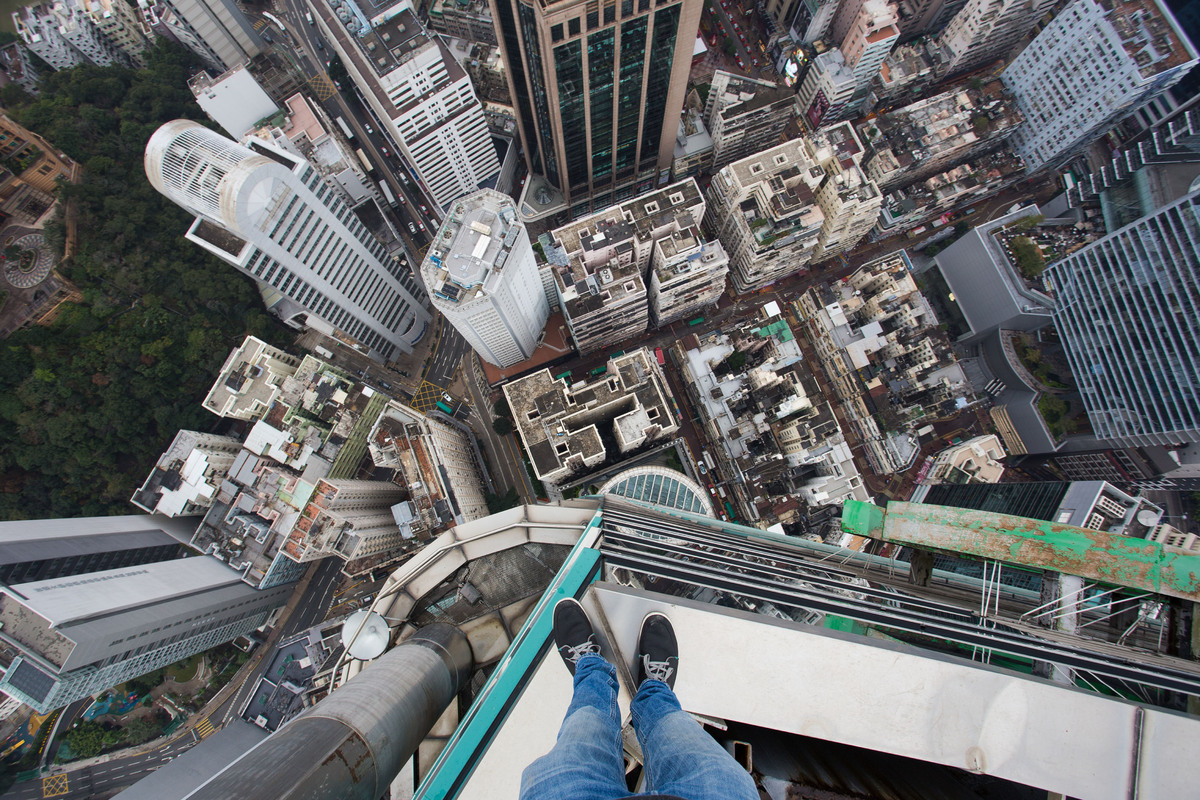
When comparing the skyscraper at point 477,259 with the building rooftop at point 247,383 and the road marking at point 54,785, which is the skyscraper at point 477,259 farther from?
the road marking at point 54,785

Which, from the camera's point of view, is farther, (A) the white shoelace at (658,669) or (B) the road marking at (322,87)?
(B) the road marking at (322,87)

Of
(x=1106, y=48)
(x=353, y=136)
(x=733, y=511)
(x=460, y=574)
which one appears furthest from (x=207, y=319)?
(x=1106, y=48)

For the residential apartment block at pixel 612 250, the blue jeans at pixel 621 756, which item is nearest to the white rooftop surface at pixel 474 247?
the residential apartment block at pixel 612 250

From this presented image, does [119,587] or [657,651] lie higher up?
[119,587]

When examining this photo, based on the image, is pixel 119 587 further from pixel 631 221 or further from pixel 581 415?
pixel 631 221

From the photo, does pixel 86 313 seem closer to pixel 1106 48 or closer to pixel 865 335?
pixel 865 335

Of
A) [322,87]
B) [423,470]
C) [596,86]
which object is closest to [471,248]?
[596,86]
